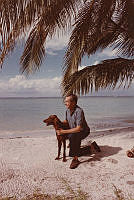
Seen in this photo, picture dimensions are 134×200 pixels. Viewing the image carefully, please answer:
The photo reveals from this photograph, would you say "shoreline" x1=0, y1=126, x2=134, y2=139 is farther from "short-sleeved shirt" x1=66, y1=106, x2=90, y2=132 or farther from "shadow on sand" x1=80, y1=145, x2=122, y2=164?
"short-sleeved shirt" x1=66, y1=106, x2=90, y2=132

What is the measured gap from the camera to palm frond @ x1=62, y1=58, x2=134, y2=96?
3.99 m

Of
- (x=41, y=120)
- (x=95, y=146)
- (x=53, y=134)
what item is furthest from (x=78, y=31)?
(x=41, y=120)

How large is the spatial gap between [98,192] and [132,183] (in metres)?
0.55

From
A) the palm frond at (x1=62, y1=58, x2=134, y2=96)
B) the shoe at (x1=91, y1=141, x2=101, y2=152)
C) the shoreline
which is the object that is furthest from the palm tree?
the shoreline

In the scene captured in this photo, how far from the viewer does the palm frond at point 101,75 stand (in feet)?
13.1

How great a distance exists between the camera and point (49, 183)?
2633 mm

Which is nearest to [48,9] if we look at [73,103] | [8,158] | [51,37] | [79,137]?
[51,37]

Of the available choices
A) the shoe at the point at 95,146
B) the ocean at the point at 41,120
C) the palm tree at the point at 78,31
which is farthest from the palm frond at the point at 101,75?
the ocean at the point at 41,120

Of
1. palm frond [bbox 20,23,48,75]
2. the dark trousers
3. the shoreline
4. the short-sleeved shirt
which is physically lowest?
the shoreline

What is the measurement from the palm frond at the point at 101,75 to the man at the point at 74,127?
92 cm

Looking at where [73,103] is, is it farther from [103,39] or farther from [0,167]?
[103,39]

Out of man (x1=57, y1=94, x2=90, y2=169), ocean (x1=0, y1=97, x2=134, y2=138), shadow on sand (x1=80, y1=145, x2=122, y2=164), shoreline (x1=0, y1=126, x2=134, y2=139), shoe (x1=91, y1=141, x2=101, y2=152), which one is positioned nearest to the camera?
man (x1=57, y1=94, x2=90, y2=169)

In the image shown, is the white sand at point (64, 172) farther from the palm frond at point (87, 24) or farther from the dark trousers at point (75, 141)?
the palm frond at point (87, 24)

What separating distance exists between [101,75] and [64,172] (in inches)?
83.3
